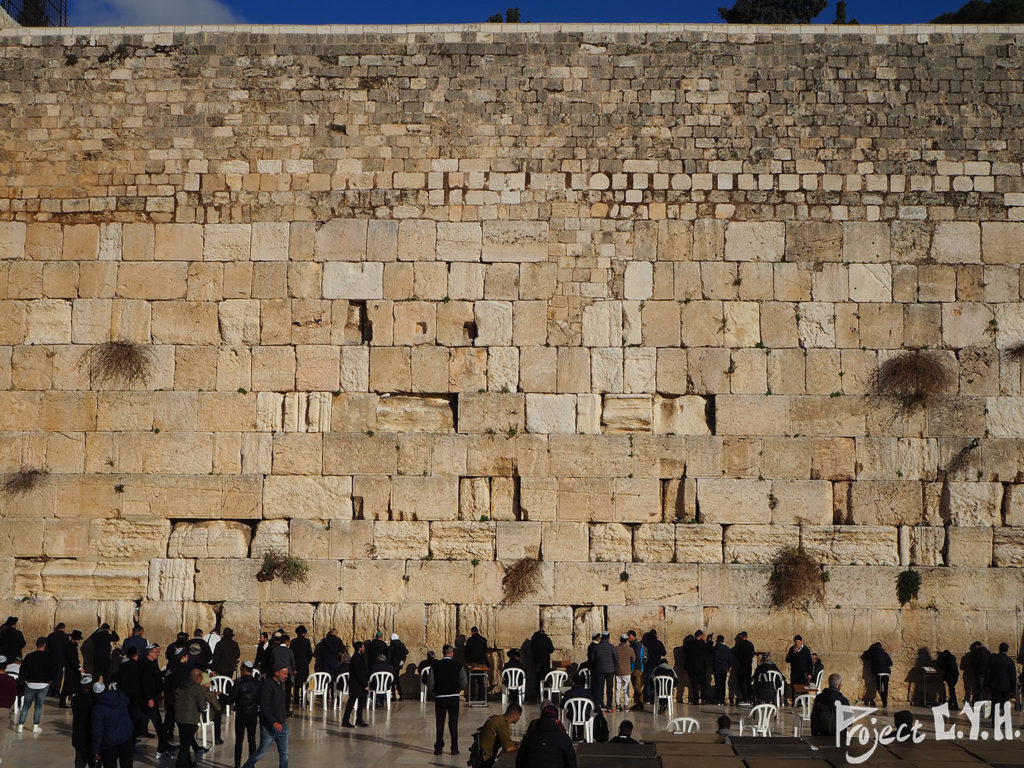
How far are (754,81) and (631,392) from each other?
3.78 m

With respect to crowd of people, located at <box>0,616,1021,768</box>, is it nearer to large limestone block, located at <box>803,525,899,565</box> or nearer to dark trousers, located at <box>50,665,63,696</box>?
dark trousers, located at <box>50,665,63,696</box>

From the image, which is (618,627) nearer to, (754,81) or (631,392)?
(631,392)

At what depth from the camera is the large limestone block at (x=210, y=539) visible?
13.0 metres

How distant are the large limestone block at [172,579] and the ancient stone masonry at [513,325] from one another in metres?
0.03

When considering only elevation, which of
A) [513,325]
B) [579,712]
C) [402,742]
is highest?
[513,325]

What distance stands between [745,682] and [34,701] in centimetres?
683

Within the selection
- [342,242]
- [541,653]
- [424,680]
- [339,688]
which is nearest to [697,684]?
[541,653]

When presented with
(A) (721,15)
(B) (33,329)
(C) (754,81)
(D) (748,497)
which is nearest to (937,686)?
(D) (748,497)

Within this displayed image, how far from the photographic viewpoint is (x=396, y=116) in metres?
13.5

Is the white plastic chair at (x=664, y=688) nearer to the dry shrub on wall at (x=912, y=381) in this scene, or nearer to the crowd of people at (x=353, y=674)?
the crowd of people at (x=353, y=674)

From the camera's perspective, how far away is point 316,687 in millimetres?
11750

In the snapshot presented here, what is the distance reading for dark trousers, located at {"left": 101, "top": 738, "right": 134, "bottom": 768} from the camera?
27.1 ft

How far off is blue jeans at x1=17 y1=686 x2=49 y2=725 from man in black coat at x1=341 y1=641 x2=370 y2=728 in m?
2.66

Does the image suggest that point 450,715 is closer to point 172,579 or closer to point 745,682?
point 745,682
